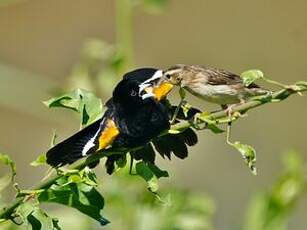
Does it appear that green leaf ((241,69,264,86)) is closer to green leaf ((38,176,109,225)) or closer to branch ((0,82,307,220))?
branch ((0,82,307,220))

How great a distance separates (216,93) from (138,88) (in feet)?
1.49

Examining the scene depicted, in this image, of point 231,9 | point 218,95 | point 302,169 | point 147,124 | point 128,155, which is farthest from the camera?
point 231,9

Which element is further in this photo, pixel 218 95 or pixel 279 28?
pixel 279 28

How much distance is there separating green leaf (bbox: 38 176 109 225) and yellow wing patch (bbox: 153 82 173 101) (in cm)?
15

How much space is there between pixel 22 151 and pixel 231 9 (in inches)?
33.1

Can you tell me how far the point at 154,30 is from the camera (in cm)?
401

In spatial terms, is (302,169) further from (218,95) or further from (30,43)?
(30,43)

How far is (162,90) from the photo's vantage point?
3.91 ft

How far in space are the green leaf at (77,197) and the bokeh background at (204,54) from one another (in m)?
2.39

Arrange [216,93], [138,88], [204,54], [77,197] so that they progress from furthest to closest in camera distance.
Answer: [204,54] < [216,93] < [77,197] < [138,88]

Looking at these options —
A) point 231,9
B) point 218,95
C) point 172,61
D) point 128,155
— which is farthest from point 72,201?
point 231,9

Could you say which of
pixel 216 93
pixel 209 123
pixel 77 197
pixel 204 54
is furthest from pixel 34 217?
pixel 204 54

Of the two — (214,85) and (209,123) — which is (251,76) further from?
(214,85)

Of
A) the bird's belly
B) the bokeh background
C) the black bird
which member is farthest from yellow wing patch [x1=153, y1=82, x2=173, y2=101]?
the bokeh background
